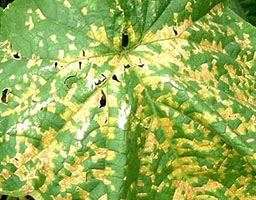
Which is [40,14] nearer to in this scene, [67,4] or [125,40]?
[67,4]

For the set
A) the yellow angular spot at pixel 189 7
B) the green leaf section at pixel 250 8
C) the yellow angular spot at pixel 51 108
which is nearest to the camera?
the yellow angular spot at pixel 51 108

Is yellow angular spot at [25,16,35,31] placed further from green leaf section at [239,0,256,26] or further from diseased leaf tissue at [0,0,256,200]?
green leaf section at [239,0,256,26]

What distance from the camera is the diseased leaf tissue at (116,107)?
4.58 feet

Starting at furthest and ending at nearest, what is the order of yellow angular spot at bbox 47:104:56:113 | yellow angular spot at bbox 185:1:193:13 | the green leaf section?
the green leaf section
yellow angular spot at bbox 185:1:193:13
yellow angular spot at bbox 47:104:56:113

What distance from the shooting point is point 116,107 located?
54.9 inches

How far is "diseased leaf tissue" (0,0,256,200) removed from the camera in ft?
4.58

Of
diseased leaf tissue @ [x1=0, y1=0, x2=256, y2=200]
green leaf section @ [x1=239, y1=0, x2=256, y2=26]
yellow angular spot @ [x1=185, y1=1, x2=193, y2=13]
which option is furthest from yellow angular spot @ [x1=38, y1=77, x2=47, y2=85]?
green leaf section @ [x1=239, y1=0, x2=256, y2=26]

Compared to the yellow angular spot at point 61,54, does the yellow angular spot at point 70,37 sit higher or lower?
higher

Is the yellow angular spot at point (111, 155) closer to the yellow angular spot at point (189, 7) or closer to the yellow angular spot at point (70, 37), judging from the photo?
the yellow angular spot at point (70, 37)

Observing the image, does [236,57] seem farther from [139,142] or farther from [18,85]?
[18,85]

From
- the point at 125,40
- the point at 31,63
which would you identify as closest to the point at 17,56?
the point at 31,63

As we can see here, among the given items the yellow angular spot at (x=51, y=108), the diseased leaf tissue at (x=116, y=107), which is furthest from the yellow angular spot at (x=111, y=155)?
the yellow angular spot at (x=51, y=108)

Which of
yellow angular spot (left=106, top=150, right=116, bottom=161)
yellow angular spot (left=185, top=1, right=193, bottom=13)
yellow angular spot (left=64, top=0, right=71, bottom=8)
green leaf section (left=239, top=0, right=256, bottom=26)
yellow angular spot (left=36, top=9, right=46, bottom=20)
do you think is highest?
green leaf section (left=239, top=0, right=256, bottom=26)

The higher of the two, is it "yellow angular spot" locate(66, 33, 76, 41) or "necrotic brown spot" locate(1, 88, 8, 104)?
"yellow angular spot" locate(66, 33, 76, 41)
